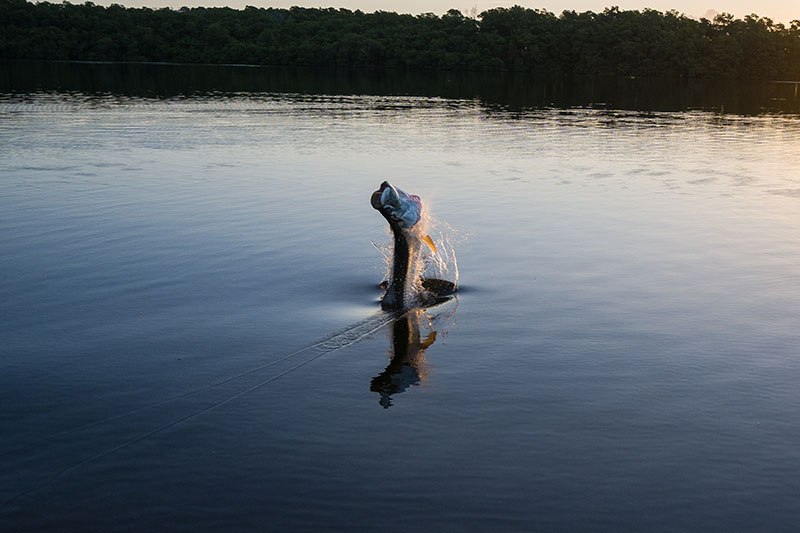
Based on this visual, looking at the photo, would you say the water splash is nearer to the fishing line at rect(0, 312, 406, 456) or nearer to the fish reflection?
the fish reflection

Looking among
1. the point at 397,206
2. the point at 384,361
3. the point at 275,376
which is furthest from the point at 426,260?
the point at 275,376

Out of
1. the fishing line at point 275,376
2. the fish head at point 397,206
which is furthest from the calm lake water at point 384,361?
the fish head at point 397,206

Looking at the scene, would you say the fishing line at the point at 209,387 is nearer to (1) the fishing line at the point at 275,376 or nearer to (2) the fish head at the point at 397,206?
(1) the fishing line at the point at 275,376

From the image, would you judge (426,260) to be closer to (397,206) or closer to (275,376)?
(397,206)

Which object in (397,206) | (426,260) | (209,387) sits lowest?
(209,387)

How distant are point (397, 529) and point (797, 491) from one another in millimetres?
5498

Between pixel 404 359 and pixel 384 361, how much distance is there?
41cm

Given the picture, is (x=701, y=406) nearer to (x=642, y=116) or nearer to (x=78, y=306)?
(x=78, y=306)

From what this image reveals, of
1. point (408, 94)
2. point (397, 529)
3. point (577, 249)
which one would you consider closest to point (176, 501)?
point (397, 529)

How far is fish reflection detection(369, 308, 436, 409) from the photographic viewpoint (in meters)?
14.0

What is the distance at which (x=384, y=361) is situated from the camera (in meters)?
15.3

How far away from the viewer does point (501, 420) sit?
12.7 m

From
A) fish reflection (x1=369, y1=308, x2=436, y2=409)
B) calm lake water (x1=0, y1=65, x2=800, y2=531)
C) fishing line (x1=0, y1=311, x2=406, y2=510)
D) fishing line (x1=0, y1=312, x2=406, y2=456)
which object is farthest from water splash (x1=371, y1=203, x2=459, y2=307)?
fishing line (x1=0, y1=312, x2=406, y2=456)

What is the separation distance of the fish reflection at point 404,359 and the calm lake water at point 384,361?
0.25ft
